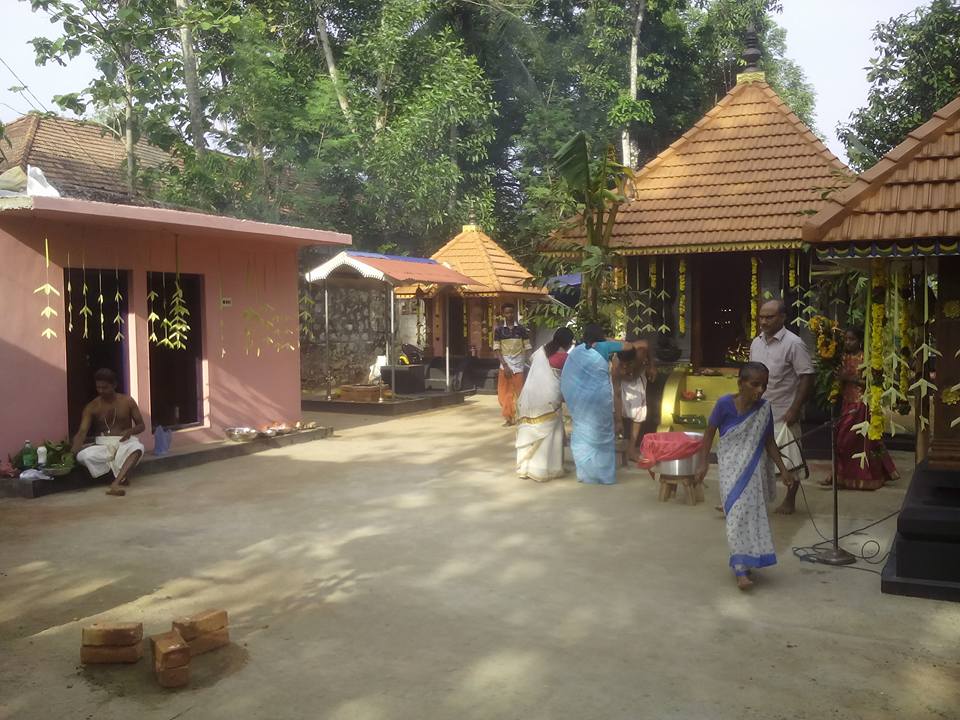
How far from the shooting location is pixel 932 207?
17.3ft

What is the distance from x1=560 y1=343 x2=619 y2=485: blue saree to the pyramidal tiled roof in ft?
31.6

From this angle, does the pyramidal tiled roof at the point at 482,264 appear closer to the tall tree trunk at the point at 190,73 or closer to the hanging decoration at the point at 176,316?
the tall tree trunk at the point at 190,73

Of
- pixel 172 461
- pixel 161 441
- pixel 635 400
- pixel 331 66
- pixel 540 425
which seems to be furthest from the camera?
pixel 331 66

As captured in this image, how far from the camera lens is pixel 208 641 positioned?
4.46m

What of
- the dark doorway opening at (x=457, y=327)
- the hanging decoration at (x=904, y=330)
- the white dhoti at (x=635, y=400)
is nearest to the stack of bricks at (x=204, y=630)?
the hanging decoration at (x=904, y=330)

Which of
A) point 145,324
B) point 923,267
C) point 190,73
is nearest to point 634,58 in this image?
point 190,73

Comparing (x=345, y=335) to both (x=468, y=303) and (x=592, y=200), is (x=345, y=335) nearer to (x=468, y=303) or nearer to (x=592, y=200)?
(x=468, y=303)

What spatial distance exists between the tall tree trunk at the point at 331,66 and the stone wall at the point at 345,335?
13.1 feet

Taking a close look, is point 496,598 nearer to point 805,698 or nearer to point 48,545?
point 805,698

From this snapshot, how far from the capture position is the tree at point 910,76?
15906 mm

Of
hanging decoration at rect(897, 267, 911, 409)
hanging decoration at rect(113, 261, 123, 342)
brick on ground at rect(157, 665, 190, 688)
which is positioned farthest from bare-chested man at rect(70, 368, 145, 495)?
hanging decoration at rect(897, 267, 911, 409)

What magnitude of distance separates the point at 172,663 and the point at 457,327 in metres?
16.3

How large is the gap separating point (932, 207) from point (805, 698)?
3.09m

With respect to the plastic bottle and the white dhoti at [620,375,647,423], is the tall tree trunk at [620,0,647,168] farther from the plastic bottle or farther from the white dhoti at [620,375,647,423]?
the plastic bottle
